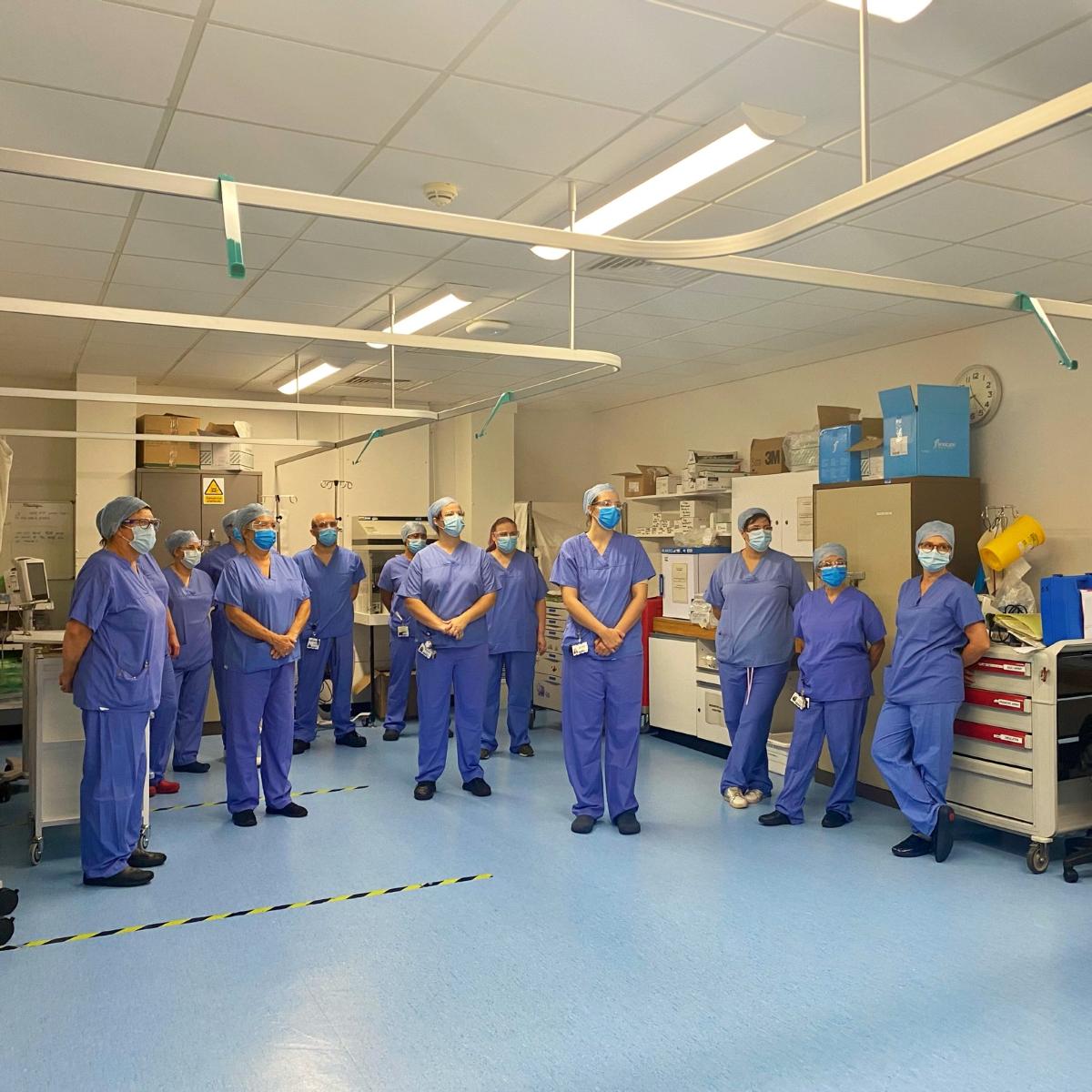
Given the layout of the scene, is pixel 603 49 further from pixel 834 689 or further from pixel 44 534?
pixel 44 534

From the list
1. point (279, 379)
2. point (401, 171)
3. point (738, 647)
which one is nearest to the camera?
point (401, 171)

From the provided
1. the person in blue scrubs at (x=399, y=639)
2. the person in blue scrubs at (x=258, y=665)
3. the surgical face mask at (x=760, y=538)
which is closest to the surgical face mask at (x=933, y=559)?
the surgical face mask at (x=760, y=538)

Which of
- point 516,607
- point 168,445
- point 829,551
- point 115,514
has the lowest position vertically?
point 516,607

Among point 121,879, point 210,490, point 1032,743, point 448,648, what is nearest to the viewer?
point 121,879

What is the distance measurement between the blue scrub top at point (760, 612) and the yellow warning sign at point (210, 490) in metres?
4.19

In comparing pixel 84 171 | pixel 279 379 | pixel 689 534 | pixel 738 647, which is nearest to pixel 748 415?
pixel 689 534

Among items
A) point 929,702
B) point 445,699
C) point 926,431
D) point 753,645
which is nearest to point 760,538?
point 753,645

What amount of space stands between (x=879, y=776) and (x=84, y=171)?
4480 mm

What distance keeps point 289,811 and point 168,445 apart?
3637mm

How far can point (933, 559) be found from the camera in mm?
4332

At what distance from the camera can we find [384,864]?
4.07m

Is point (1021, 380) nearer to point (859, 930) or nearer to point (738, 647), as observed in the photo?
point (738, 647)

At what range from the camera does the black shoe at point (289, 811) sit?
4746mm

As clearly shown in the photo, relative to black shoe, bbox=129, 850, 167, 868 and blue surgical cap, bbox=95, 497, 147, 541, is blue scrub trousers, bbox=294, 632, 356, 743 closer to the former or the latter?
black shoe, bbox=129, 850, 167, 868
